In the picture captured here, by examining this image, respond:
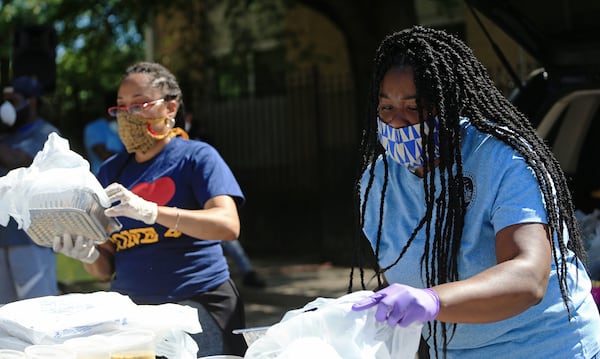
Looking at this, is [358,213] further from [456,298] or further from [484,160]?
[456,298]

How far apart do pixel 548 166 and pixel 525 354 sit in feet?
1.65

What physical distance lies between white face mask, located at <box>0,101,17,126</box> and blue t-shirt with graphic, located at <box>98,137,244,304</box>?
7.03 feet

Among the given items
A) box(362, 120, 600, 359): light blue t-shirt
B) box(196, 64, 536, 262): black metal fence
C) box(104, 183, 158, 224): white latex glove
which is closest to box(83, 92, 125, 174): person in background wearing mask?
box(196, 64, 536, 262): black metal fence

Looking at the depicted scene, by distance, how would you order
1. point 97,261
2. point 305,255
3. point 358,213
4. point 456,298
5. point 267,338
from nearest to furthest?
point 456,298 < point 267,338 < point 358,213 < point 97,261 < point 305,255

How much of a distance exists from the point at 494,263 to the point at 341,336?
545 mm

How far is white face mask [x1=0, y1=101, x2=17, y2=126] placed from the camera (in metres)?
5.41

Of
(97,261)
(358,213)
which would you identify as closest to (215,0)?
(97,261)

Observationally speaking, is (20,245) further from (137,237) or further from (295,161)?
(295,161)

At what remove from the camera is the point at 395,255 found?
2.54 meters

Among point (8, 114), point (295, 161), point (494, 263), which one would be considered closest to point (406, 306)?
point (494, 263)

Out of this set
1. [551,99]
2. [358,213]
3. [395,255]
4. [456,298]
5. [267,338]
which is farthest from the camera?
[551,99]

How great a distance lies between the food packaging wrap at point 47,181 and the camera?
9.30 ft

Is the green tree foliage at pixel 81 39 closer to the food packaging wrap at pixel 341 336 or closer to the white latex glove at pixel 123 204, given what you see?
the white latex glove at pixel 123 204

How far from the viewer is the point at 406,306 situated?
1837 millimetres
